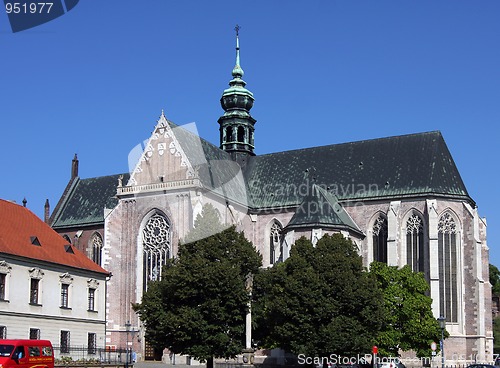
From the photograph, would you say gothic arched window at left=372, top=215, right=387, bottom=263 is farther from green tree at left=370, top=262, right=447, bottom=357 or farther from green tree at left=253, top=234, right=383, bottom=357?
green tree at left=253, top=234, right=383, bottom=357

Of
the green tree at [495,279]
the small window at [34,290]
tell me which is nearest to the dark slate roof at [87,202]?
the small window at [34,290]

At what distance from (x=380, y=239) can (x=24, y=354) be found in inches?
1679

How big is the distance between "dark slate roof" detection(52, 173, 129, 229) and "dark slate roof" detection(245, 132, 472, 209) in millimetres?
15985

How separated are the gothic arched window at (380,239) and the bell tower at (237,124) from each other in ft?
55.0

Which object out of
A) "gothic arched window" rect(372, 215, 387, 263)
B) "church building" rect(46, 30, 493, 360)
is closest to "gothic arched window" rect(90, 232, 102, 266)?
"church building" rect(46, 30, 493, 360)

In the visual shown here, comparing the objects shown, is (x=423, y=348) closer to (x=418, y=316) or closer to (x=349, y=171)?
(x=418, y=316)

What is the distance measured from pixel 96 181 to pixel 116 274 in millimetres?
19707

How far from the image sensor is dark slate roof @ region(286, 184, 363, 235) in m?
63.8

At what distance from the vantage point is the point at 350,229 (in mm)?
66125

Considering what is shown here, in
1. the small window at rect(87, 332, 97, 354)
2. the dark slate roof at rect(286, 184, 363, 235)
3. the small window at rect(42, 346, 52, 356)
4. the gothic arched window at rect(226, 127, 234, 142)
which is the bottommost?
the small window at rect(87, 332, 97, 354)

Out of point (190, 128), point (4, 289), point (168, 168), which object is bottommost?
point (4, 289)

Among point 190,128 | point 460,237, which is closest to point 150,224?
point 190,128

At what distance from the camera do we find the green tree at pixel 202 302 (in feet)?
154

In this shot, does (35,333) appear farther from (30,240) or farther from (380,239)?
(380,239)
